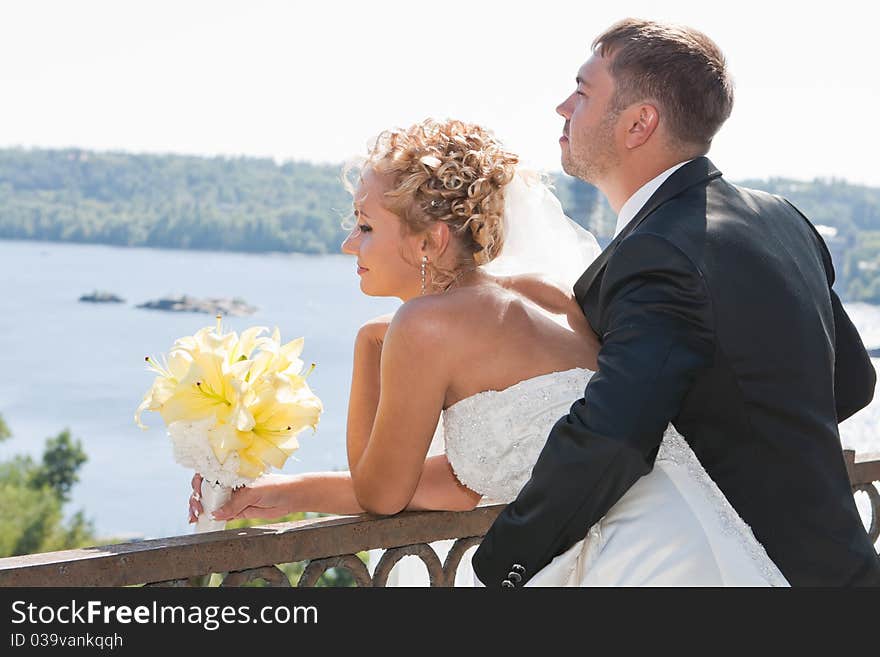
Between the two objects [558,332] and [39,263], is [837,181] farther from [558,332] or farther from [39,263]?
[39,263]

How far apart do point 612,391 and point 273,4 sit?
8547 centimetres

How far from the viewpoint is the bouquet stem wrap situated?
2.31 meters

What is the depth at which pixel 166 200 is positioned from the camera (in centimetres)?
6494

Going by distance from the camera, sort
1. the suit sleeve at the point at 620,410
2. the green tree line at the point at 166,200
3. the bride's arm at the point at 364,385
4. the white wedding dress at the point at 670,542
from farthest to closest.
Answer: the green tree line at the point at 166,200 → the bride's arm at the point at 364,385 → the white wedding dress at the point at 670,542 → the suit sleeve at the point at 620,410

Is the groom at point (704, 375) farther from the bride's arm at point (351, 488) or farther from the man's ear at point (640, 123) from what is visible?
the bride's arm at point (351, 488)

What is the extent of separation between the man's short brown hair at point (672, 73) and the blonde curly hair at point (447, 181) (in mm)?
353

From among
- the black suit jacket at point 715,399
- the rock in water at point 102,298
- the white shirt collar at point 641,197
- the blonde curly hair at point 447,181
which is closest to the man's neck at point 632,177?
the white shirt collar at point 641,197

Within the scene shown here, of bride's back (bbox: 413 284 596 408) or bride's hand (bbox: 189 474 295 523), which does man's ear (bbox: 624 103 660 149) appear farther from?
bride's hand (bbox: 189 474 295 523)

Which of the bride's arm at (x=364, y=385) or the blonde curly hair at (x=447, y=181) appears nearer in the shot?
the blonde curly hair at (x=447, y=181)

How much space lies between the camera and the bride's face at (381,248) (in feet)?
8.26

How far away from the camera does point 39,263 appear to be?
90.3 meters

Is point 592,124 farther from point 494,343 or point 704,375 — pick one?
point 704,375

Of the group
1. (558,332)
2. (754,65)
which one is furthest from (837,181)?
(754,65)

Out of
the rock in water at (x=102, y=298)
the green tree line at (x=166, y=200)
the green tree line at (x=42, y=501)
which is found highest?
the green tree line at (x=166, y=200)
